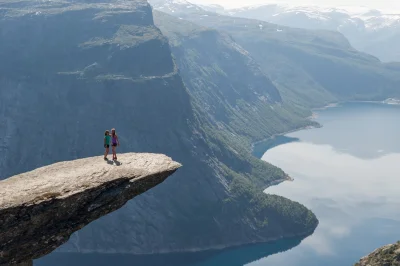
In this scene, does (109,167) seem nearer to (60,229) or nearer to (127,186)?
(127,186)

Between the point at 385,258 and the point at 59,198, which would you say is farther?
the point at 385,258

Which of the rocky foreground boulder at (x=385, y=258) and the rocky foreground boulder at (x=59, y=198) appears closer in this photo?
the rocky foreground boulder at (x=59, y=198)

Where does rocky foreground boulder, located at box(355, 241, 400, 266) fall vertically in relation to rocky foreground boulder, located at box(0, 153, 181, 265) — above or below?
below

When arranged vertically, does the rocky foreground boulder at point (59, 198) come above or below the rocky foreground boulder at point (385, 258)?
above

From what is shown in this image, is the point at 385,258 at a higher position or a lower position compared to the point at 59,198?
lower
